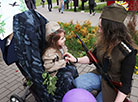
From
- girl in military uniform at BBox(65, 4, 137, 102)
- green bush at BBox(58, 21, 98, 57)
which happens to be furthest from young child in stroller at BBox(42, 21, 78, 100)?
green bush at BBox(58, 21, 98, 57)

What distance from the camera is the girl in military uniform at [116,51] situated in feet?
4.70

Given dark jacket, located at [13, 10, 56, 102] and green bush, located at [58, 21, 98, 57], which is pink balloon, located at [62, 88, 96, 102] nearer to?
dark jacket, located at [13, 10, 56, 102]

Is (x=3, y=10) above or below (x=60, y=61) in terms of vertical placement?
A: above

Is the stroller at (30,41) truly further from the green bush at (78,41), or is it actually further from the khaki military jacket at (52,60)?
the green bush at (78,41)

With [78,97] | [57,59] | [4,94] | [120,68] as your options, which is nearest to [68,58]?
[57,59]

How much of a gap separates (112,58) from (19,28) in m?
1.05

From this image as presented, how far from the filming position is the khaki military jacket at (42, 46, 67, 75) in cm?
173

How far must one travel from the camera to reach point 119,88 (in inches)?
60.7

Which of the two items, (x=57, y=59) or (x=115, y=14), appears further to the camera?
(x=57, y=59)

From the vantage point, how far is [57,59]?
6.15ft

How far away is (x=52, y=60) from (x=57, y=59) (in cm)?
11

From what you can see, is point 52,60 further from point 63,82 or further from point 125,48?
point 125,48

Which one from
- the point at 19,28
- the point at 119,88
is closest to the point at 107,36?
the point at 119,88

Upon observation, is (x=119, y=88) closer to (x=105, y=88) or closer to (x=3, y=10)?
(x=105, y=88)
